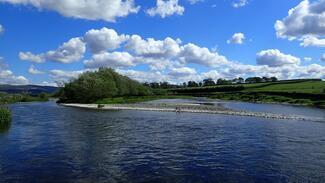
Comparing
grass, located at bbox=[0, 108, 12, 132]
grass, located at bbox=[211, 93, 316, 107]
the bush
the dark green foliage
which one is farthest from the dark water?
grass, located at bbox=[211, 93, 316, 107]

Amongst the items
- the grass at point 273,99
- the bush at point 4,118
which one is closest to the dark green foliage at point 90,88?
the grass at point 273,99

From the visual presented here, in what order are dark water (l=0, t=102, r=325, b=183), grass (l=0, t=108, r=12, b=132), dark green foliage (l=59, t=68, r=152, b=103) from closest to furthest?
dark water (l=0, t=102, r=325, b=183)
grass (l=0, t=108, r=12, b=132)
dark green foliage (l=59, t=68, r=152, b=103)

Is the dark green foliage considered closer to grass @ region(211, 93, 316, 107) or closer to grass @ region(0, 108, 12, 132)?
grass @ region(211, 93, 316, 107)

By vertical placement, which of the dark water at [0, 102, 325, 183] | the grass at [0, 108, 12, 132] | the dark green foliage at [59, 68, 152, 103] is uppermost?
the dark green foliage at [59, 68, 152, 103]

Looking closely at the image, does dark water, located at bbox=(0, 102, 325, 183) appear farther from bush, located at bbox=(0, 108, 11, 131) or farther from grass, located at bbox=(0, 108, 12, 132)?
bush, located at bbox=(0, 108, 11, 131)

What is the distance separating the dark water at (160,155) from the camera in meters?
26.6

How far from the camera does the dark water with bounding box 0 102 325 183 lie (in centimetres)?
2656

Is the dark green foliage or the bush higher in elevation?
the dark green foliage

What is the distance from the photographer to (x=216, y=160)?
32.0 meters

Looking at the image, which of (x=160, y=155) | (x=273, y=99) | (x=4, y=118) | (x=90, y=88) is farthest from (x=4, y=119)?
(x=273, y=99)

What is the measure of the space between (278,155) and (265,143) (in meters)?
6.87

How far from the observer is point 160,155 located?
3378cm

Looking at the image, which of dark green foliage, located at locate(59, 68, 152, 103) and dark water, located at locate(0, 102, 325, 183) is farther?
dark green foliage, located at locate(59, 68, 152, 103)

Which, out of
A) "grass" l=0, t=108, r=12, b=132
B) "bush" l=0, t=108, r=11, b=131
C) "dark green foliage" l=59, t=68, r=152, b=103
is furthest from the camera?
"dark green foliage" l=59, t=68, r=152, b=103
